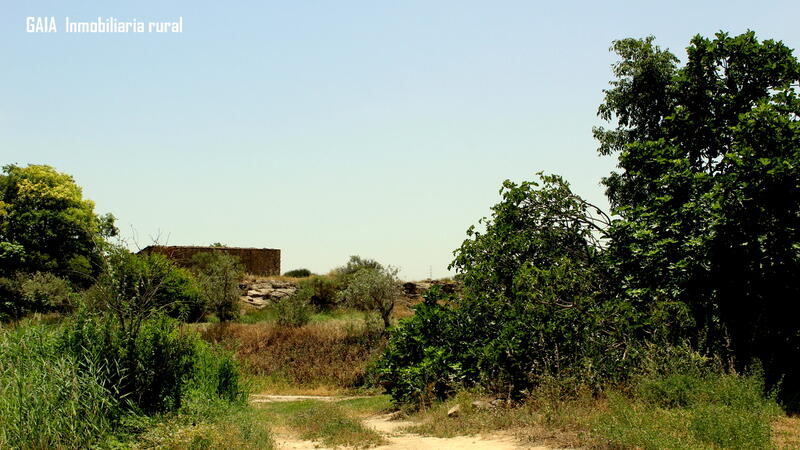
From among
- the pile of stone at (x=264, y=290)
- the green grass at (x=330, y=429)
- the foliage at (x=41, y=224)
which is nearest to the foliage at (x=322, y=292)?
the pile of stone at (x=264, y=290)

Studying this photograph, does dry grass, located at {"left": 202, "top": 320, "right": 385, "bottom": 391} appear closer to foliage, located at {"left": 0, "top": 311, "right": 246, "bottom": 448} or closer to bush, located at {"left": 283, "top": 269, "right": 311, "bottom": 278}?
foliage, located at {"left": 0, "top": 311, "right": 246, "bottom": 448}

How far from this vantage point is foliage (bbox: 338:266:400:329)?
23984 millimetres

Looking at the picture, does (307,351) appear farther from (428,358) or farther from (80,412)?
(80,412)

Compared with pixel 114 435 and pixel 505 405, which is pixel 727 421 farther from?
pixel 114 435

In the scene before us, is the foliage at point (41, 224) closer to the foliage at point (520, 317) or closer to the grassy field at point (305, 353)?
the grassy field at point (305, 353)

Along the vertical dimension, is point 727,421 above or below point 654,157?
below

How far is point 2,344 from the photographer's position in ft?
33.0

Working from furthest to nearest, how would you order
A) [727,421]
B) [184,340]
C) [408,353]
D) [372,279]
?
[372,279], [408,353], [184,340], [727,421]

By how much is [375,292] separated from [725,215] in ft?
48.7

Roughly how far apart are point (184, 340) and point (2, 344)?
8.76 feet

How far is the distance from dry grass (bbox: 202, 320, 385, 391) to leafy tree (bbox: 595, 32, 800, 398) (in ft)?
33.7

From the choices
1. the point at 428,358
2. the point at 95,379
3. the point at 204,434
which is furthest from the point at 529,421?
the point at 95,379

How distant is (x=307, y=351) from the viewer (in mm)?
21859

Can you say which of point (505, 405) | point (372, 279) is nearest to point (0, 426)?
point (505, 405)
